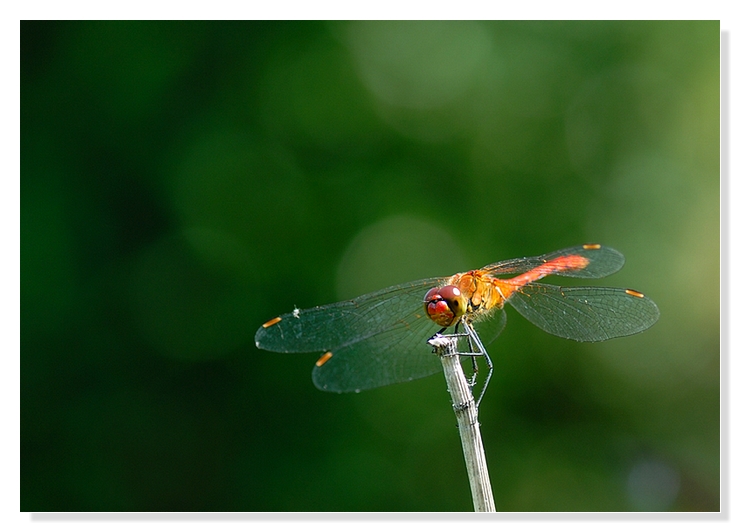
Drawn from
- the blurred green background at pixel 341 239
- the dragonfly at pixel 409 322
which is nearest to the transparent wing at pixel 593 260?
the dragonfly at pixel 409 322

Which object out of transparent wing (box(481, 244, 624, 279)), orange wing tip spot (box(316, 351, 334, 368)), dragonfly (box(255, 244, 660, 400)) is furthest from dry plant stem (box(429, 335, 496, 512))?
transparent wing (box(481, 244, 624, 279))

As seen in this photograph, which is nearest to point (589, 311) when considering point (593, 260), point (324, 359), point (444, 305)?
point (593, 260)

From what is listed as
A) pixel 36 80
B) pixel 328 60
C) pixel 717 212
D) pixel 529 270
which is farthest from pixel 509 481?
pixel 36 80

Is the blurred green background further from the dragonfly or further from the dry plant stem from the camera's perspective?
the dry plant stem

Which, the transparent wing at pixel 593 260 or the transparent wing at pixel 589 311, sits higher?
the transparent wing at pixel 593 260

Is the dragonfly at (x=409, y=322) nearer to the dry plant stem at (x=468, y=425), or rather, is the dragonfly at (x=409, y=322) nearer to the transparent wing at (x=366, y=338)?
the transparent wing at (x=366, y=338)
